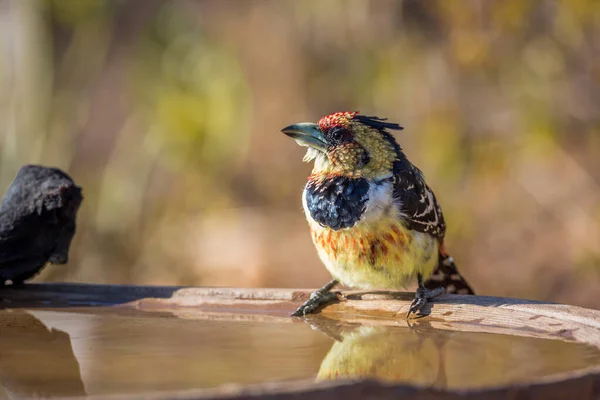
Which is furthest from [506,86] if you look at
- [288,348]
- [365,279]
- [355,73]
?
[288,348]

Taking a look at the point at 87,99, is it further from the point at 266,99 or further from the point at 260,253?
the point at 260,253

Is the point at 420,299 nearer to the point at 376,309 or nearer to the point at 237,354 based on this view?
the point at 376,309

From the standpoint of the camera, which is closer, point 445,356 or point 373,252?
point 445,356

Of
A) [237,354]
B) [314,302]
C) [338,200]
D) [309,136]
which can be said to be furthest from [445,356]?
[309,136]

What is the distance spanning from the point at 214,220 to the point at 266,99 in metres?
1.21

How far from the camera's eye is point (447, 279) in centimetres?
395

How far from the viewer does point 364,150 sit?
3.57 meters

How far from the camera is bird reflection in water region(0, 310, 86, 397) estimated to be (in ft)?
7.30

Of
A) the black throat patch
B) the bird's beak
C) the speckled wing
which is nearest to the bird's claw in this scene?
the black throat patch

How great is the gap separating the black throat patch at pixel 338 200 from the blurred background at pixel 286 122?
387 centimetres

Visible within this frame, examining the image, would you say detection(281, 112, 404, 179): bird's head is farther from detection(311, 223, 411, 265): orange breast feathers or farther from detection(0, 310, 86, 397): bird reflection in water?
detection(0, 310, 86, 397): bird reflection in water

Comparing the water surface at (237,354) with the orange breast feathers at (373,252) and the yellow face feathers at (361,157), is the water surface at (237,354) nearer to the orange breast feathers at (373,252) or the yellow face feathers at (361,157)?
the orange breast feathers at (373,252)

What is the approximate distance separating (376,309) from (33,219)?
133 cm

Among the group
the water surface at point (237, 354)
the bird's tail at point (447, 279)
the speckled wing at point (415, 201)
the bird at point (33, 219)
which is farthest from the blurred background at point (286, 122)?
the water surface at point (237, 354)
